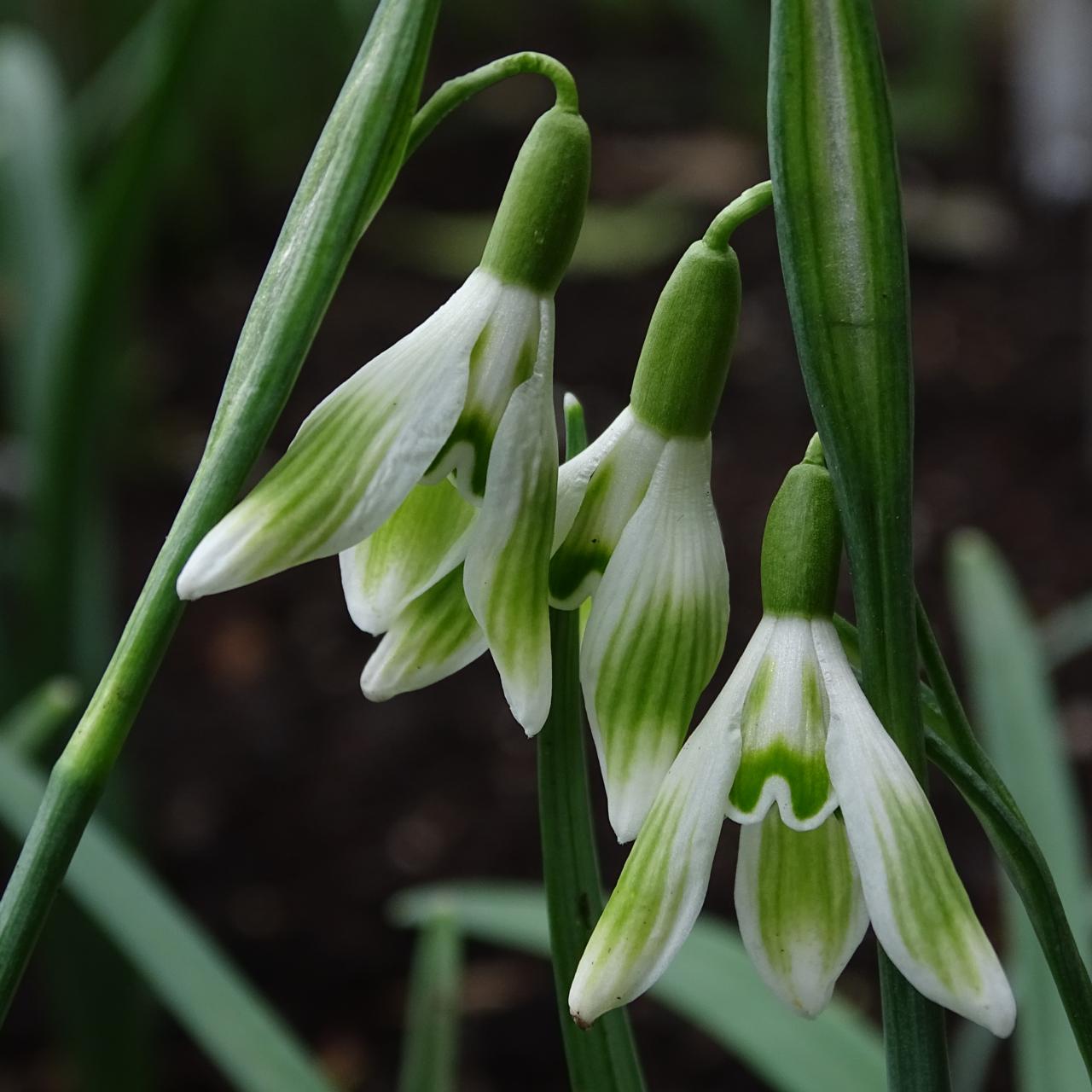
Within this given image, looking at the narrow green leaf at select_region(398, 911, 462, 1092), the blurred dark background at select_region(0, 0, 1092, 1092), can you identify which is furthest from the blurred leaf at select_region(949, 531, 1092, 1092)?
the blurred dark background at select_region(0, 0, 1092, 1092)

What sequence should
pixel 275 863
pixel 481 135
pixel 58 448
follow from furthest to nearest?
pixel 481 135, pixel 275 863, pixel 58 448

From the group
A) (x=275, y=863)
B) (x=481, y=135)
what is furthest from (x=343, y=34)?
(x=275, y=863)

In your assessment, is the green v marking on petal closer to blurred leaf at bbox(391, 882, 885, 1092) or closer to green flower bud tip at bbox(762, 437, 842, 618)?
green flower bud tip at bbox(762, 437, 842, 618)

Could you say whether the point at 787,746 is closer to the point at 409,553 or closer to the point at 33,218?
the point at 409,553

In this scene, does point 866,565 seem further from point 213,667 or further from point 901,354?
point 213,667

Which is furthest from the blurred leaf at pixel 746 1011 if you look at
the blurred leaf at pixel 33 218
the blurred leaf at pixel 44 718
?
the blurred leaf at pixel 33 218

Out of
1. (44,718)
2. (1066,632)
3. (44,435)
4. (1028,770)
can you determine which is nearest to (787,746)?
(1028,770)
